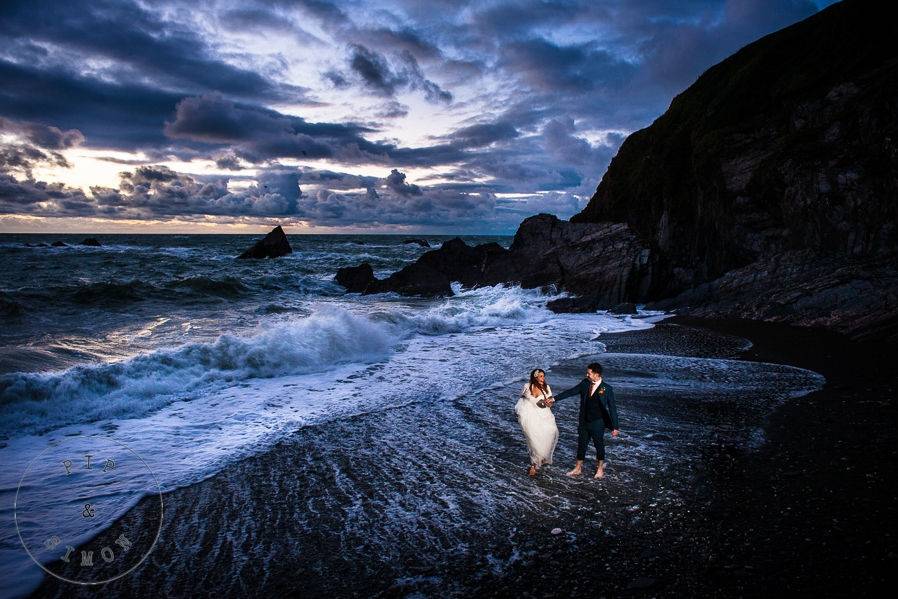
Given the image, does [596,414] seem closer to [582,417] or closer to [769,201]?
[582,417]

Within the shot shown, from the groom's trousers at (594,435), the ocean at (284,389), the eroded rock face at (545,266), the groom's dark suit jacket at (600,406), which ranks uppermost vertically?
the eroded rock face at (545,266)

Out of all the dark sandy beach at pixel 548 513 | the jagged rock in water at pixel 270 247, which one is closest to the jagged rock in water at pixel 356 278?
the jagged rock in water at pixel 270 247

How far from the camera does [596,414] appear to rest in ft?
23.1

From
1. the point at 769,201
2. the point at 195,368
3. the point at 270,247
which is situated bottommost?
the point at 195,368

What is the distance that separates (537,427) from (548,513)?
1240 mm

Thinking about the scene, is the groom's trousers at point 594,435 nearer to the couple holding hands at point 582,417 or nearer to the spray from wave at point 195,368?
the couple holding hands at point 582,417

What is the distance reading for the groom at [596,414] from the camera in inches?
274

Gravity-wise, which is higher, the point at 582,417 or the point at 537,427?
the point at 582,417

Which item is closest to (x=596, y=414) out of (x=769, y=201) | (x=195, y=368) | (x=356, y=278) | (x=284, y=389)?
(x=284, y=389)

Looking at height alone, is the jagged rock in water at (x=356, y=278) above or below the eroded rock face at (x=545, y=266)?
below

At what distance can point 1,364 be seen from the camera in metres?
13.0

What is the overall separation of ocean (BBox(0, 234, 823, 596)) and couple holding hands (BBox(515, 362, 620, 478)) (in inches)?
27.9

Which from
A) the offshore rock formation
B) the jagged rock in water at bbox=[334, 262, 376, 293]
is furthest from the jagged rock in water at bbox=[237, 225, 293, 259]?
the offshore rock formation

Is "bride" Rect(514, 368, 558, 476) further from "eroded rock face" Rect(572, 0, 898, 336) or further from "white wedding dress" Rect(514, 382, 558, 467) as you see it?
"eroded rock face" Rect(572, 0, 898, 336)
